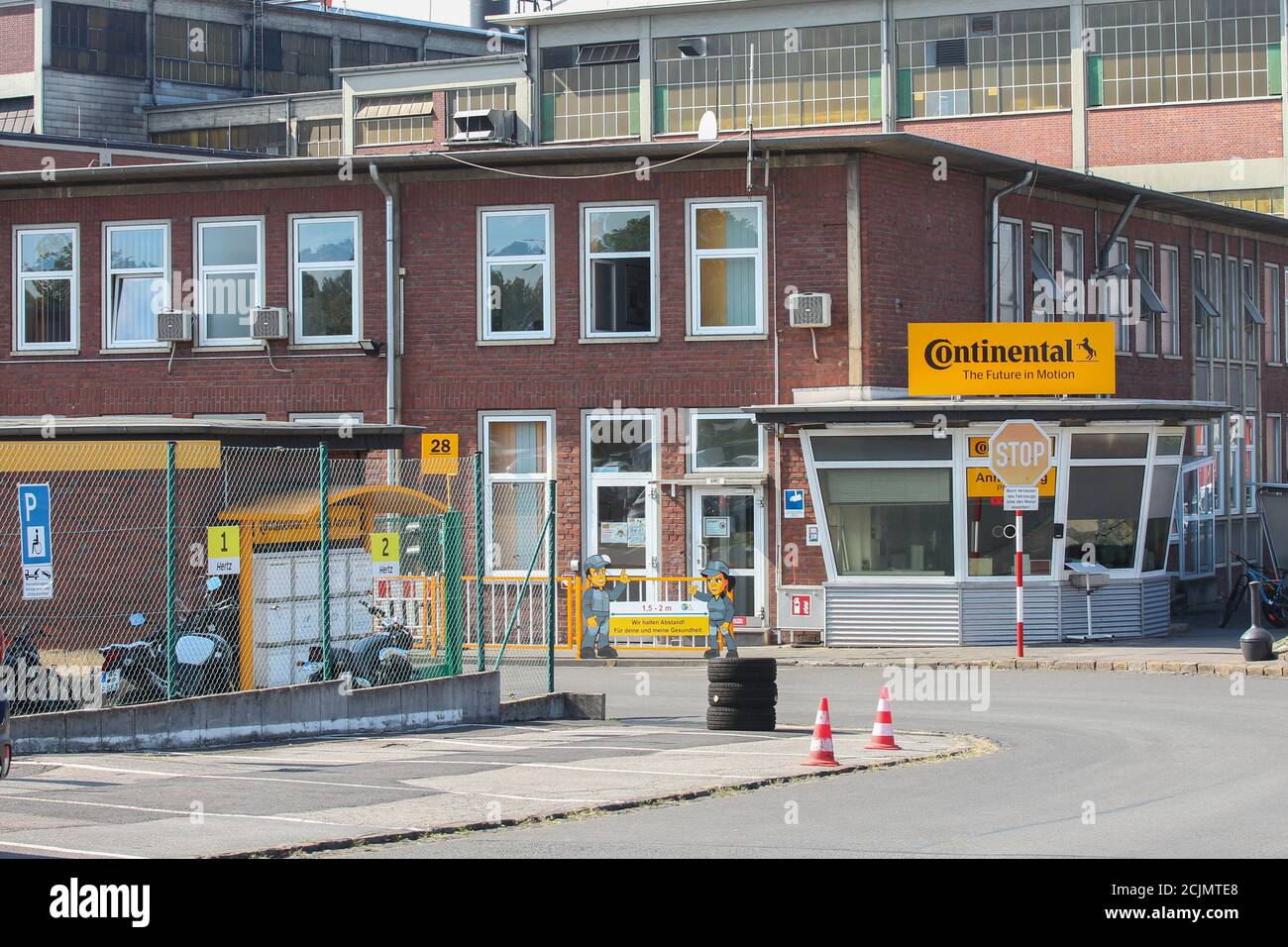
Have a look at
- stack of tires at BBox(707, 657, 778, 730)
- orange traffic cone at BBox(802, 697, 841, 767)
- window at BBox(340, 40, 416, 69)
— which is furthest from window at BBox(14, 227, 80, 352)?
window at BBox(340, 40, 416, 69)

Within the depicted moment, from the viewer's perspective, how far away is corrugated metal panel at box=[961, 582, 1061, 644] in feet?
91.5

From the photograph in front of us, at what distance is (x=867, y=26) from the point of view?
175 feet

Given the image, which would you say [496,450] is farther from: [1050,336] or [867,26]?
[867,26]

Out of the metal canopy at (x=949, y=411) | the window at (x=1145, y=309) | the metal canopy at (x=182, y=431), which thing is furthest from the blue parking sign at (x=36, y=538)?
the window at (x=1145, y=309)

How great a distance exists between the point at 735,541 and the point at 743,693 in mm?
10521

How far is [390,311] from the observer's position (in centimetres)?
2989

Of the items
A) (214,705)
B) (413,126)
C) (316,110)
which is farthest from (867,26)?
(214,705)

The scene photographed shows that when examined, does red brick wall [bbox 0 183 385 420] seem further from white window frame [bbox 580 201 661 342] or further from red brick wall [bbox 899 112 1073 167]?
red brick wall [bbox 899 112 1073 167]

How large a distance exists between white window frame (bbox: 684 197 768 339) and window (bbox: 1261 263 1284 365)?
16195mm

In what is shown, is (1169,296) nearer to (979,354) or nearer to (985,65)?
(979,354)

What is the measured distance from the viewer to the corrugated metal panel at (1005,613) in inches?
1098

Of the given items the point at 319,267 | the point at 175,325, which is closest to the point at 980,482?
the point at 319,267

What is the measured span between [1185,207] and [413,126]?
3510cm

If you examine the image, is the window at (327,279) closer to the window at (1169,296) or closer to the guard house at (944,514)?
the guard house at (944,514)
